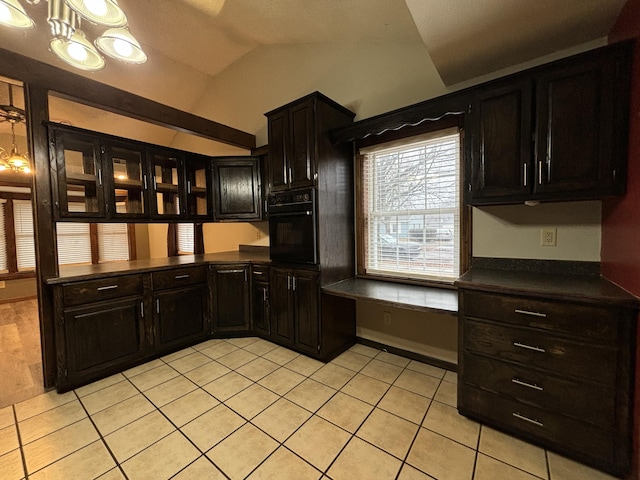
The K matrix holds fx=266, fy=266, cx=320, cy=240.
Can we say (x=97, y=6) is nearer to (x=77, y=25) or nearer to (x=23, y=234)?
(x=77, y=25)

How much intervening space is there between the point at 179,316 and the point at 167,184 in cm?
153

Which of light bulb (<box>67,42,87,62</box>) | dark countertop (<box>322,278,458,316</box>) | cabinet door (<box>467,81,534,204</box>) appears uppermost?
light bulb (<box>67,42,87,62</box>)

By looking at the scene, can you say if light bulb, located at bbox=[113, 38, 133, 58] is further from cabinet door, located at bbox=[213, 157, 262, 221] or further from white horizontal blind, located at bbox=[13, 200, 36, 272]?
white horizontal blind, located at bbox=[13, 200, 36, 272]

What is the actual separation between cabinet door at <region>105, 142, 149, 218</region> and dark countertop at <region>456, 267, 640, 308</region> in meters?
3.14

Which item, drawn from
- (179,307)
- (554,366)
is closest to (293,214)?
(179,307)

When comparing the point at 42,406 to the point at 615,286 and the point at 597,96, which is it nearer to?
the point at 615,286

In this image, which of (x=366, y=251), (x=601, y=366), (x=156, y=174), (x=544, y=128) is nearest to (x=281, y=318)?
(x=366, y=251)

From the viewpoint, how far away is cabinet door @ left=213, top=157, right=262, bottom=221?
3568 mm

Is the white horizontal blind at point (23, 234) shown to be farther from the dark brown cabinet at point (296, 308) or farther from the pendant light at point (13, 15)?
the dark brown cabinet at point (296, 308)

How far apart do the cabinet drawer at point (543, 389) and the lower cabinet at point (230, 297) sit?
92.2 inches

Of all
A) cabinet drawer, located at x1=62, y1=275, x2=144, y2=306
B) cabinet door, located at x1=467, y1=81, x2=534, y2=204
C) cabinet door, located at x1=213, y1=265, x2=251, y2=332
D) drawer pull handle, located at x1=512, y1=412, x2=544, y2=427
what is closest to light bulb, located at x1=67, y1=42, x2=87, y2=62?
cabinet drawer, located at x1=62, y1=275, x2=144, y2=306

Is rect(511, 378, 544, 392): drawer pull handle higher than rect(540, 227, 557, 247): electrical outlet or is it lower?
lower

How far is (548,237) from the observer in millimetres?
1938

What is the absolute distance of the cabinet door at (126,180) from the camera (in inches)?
103
